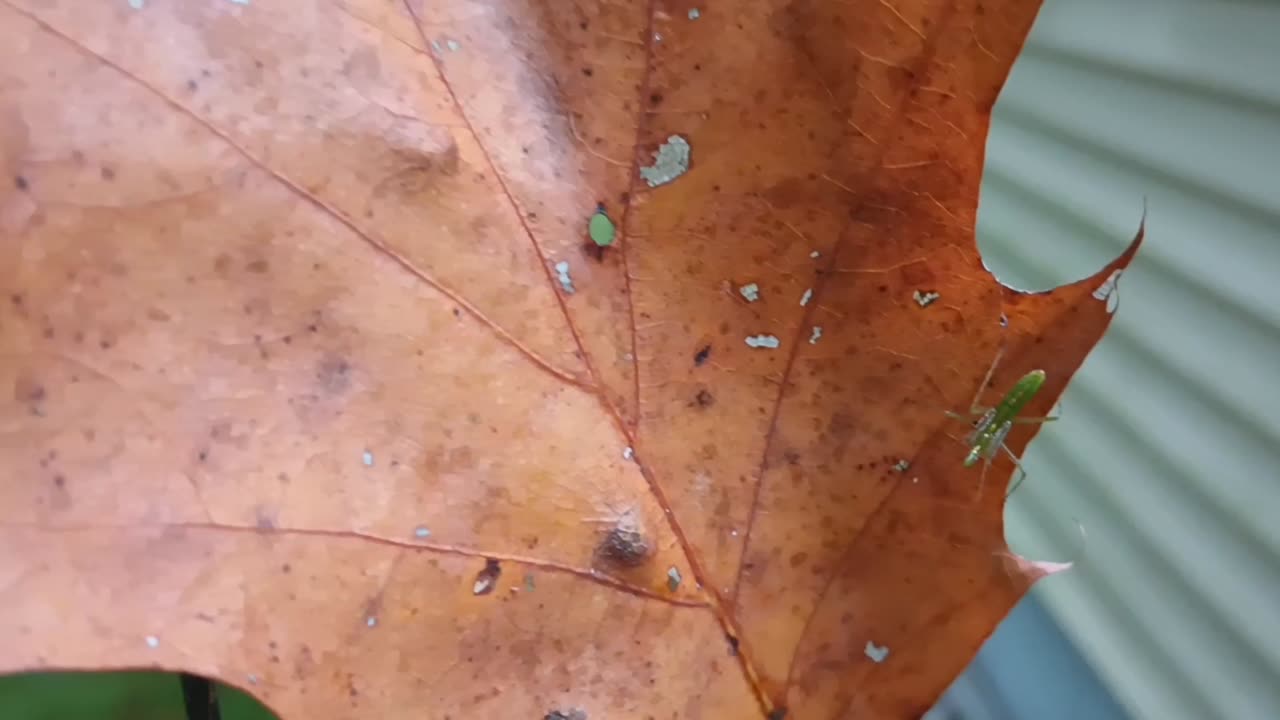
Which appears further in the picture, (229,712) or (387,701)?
(229,712)

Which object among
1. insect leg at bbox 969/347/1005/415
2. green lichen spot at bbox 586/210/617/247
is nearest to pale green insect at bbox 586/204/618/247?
green lichen spot at bbox 586/210/617/247

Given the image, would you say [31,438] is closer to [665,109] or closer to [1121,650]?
[665,109]

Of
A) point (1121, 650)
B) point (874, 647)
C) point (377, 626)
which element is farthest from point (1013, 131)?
point (377, 626)

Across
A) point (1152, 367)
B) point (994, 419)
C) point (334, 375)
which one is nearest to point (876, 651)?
point (994, 419)

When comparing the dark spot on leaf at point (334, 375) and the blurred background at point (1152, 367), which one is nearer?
the dark spot on leaf at point (334, 375)

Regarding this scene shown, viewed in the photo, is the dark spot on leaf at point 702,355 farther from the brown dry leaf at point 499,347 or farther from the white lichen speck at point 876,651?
the white lichen speck at point 876,651

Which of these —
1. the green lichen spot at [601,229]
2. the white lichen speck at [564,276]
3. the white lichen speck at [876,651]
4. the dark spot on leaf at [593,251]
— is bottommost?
the white lichen speck at [876,651]

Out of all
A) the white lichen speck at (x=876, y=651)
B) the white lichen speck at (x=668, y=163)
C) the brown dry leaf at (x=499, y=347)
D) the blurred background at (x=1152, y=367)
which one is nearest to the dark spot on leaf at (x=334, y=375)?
the brown dry leaf at (x=499, y=347)

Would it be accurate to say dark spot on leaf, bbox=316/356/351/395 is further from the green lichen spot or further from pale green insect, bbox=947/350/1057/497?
pale green insect, bbox=947/350/1057/497
